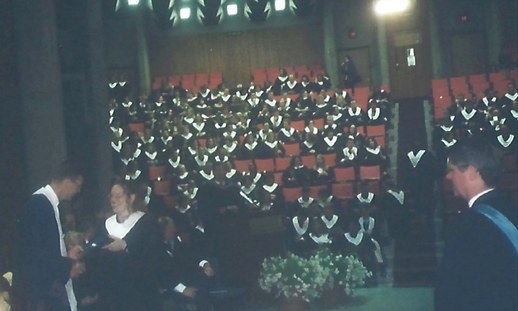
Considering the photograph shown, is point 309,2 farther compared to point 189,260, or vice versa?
point 309,2

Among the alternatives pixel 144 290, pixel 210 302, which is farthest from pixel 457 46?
pixel 144 290

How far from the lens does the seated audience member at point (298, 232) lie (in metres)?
10.7

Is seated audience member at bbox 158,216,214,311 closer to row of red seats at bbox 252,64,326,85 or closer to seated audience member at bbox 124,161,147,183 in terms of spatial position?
seated audience member at bbox 124,161,147,183

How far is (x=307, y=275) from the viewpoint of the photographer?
26.2ft

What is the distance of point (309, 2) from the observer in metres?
21.8

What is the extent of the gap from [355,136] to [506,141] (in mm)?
2901

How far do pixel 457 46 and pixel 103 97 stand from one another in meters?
13.9

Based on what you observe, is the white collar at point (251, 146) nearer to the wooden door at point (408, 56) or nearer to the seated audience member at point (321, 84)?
the seated audience member at point (321, 84)

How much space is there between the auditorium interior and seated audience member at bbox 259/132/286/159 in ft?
0.10

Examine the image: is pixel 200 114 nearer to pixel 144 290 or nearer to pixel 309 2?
pixel 309 2

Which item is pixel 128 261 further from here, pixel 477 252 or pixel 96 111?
pixel 96 111

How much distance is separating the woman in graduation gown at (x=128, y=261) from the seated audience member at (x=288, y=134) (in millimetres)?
10629

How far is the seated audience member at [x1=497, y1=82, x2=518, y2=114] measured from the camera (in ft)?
49.2

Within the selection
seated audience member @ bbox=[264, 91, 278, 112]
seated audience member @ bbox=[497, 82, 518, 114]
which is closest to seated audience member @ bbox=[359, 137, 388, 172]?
seated audience member @ bbox=[497, 82, 518, 114]
